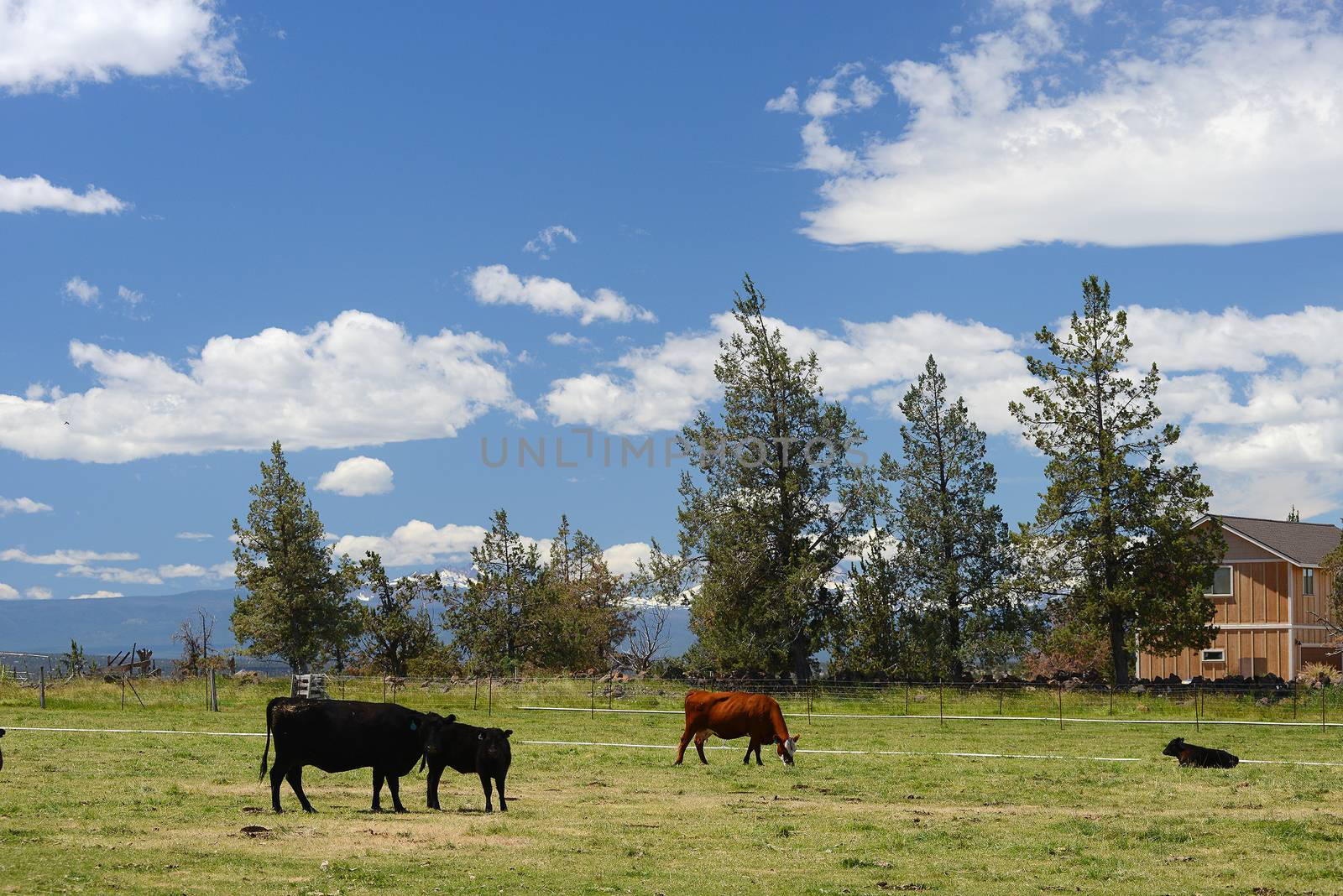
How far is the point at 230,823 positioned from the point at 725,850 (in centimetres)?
674

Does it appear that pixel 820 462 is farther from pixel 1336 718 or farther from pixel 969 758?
pixel 969 758

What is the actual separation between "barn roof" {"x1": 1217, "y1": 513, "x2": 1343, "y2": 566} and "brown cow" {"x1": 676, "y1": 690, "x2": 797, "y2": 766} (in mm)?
44731

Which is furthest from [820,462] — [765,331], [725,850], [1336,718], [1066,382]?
[725,850]

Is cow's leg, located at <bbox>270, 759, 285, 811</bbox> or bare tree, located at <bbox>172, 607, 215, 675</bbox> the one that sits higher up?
cow's leg, located at <bbox>270, 759, 285, 811</bbox>

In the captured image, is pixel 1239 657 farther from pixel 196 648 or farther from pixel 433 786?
pixel 196 648

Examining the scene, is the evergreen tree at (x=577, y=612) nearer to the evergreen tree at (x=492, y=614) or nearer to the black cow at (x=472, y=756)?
the evergreen tree at (x=492, y=614)

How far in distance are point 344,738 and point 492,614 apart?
187ft

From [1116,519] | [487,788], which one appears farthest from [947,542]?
[487,788]

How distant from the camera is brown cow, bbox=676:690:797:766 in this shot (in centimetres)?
2770

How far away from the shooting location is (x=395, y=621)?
253 feet

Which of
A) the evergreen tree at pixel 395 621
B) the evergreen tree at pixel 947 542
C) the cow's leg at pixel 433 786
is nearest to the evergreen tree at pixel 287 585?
the evergreen tree at pixel 395 621

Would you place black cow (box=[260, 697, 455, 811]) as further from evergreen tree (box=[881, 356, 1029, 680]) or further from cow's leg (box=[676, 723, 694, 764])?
evergreen tree (box=[881, 356, 1029, 680])

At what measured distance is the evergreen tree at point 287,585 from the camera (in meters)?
70.9

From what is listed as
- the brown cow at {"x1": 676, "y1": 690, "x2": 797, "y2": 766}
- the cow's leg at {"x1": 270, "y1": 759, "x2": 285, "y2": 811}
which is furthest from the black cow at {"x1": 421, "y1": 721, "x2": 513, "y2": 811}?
the brown cow at {"x1": 676, "y1": 690, "x2": 797, "y2": 766}
